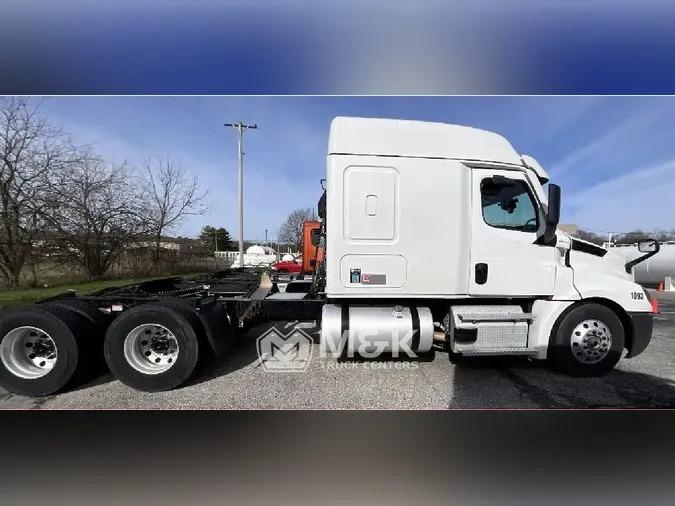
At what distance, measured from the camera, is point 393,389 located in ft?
10.0

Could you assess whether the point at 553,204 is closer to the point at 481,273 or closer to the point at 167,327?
the point at 481,273

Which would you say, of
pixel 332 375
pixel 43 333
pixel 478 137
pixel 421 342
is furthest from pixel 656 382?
pixel 43 333

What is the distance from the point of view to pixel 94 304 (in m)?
3.22

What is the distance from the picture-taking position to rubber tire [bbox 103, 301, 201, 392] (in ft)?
9.66

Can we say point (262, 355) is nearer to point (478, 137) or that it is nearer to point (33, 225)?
point (478, 137)

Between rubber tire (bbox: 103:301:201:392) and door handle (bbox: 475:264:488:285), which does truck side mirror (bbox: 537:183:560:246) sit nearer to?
door handle (bbox: 475:264:488:285)

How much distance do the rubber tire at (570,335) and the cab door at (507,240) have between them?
447 mm

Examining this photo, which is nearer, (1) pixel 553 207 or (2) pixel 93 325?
(1) pixel 553 207

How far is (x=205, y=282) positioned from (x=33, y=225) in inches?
166

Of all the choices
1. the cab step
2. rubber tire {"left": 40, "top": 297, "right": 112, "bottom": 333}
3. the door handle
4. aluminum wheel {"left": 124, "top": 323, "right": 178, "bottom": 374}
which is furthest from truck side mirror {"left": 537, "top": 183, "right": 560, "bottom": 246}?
rubber tire {"left": 40, "top": 297, "right": 112, "bottom": 333}

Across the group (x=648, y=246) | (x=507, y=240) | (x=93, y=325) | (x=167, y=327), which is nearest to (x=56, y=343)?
(x=93, y=325)

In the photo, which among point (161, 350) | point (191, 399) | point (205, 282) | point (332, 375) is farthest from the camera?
point (205, 282)

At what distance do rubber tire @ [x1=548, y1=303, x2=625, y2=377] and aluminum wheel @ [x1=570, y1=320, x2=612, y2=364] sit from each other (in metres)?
0.04

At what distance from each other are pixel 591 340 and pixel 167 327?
4.92 m
